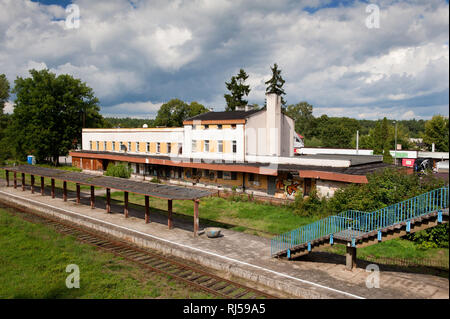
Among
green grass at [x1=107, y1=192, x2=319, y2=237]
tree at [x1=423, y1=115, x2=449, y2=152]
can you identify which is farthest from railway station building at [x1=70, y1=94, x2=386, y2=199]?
tree at [x1=423, y1=115, x2=449, y2=152]

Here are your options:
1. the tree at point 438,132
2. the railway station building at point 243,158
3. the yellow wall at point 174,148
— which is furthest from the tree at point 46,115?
the tree at point 438,132

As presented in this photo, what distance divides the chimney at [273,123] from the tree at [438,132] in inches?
1698

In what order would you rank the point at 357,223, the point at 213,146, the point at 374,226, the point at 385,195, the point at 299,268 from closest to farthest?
1. the point at 374,226
2. the point at 299,268
3. the point at 357,223
4. the point at 385,195
5. the point at 213,146

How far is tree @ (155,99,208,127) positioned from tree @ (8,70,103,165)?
87.7 feet

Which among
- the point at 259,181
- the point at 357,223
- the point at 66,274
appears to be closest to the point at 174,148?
the point at 259,181

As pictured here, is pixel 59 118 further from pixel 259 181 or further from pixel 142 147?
pixel 259 181

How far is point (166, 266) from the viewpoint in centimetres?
1558

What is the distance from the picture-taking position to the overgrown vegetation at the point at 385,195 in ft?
60.9

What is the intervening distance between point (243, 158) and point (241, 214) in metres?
9.77

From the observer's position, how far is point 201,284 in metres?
13.5

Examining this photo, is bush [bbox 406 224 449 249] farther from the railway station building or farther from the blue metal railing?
the railway station building

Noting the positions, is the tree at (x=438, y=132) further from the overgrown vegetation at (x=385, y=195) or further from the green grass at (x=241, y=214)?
the green grass at (x=241, y=214)

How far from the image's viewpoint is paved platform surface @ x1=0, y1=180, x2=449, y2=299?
484 inches
